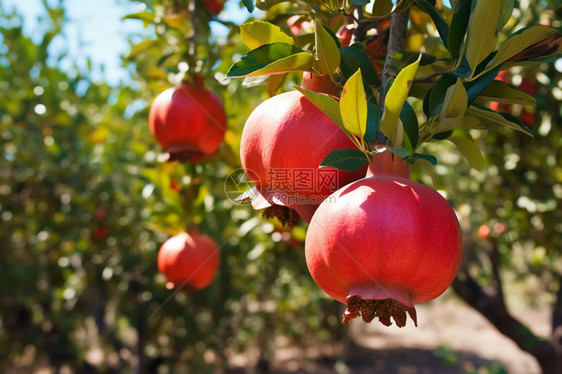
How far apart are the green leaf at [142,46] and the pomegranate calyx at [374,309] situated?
127cm

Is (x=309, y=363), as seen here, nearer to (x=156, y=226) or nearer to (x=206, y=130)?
(x=156, y=226)

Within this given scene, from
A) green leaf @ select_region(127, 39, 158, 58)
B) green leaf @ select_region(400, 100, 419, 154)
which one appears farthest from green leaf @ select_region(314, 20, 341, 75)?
green leaf @ select_region(127, 39, 158, 58)

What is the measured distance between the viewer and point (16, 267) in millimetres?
3359

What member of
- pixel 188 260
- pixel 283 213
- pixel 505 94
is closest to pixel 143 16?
pixel 188 260

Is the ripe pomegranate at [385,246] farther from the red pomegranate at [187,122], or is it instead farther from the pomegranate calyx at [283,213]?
the red pomegranate at [187,122]

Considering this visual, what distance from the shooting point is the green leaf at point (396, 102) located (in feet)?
1.77

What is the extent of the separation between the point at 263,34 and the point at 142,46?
3.15 feet

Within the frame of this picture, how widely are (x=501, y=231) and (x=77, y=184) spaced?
2724 mm

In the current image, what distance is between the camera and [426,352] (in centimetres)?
717

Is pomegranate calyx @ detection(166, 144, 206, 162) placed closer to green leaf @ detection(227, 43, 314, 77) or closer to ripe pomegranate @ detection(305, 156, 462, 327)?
green leaf @ detection(227, 43, 314, 77)

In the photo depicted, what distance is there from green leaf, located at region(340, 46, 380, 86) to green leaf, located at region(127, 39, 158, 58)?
1.04m

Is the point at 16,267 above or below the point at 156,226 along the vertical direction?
below

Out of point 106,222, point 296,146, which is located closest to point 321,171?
point 296,146

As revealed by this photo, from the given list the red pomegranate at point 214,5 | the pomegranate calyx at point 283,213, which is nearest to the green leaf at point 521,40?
the pomegranate calyx at point 283,213
